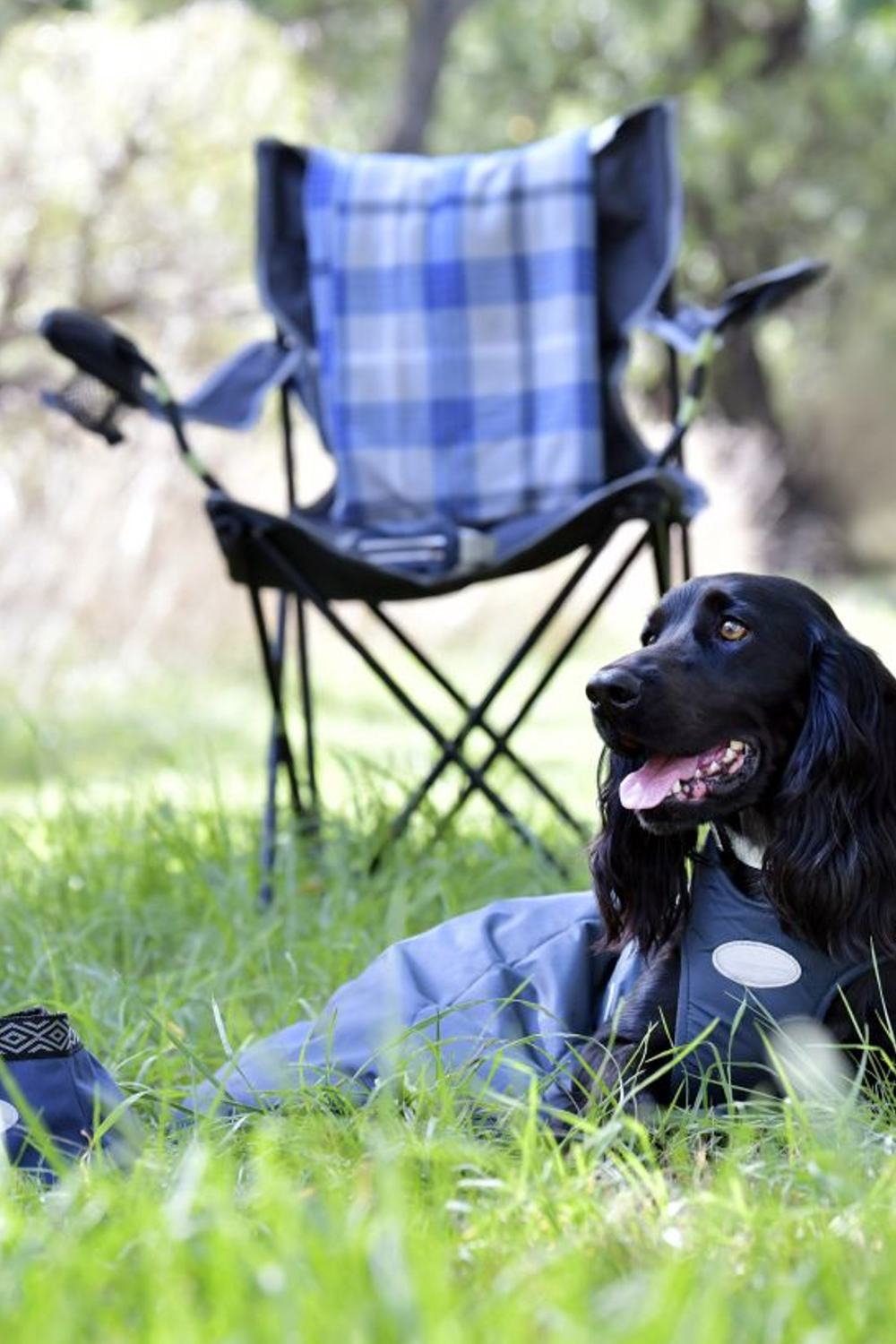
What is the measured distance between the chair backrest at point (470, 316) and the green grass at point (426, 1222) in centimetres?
141

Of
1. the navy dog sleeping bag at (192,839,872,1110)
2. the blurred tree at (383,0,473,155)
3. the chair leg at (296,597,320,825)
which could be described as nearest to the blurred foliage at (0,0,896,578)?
the blurred tree at (383,0,473,155)

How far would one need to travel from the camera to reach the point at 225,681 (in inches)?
270

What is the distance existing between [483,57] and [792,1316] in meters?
13.9

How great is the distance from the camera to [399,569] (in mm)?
3463

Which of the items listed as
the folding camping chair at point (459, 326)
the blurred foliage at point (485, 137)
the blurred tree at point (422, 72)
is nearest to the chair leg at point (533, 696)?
the folding camping chair at point (459, 326)

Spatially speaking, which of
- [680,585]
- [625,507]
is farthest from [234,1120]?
[625,507]

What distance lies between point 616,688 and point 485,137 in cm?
1298

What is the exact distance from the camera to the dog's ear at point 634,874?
2141 millimetres

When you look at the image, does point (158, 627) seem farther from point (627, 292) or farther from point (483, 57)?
point (483, 57)


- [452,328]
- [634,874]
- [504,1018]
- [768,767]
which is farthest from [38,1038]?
[452,328]

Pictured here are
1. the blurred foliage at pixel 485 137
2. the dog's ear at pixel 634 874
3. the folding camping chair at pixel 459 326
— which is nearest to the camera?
the dog's ear at pixel 634 874

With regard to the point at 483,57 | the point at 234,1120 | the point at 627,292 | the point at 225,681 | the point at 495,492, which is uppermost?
the point at 483,57

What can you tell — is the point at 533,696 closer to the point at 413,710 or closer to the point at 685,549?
the point at 413,710

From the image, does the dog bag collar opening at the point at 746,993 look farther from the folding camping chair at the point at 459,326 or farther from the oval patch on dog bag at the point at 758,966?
the folding camping chair at the point at 459,326
